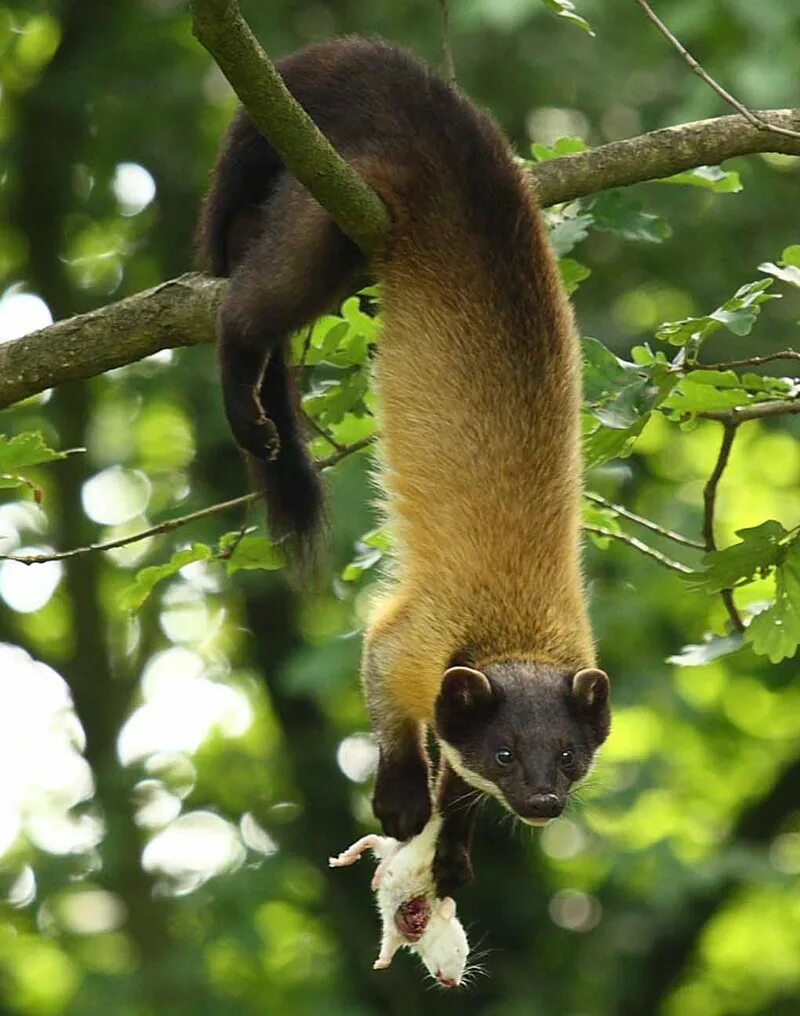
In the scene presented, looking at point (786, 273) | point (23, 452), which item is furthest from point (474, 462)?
point (23, 452)

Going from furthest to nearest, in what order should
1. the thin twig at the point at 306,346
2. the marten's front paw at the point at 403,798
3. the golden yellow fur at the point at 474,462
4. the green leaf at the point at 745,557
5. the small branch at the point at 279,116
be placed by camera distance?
the thin twig at the point at 306,346, the marten's front paw at the point at 403,798, the golden yellow fur at the point at 474,462, the green leaf at the point at 745,557, the small branch at the point at 279,116

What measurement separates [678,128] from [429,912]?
271 centimetres

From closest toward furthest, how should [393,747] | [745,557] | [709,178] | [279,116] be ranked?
[279,116], [745,557], [393,747], [709,178]

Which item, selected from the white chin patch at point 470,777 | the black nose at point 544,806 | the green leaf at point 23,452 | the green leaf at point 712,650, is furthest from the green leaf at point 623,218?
the green leaf at point 23,452

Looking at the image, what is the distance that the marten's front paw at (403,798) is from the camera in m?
5.91

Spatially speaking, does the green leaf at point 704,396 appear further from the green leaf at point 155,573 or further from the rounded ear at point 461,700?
the green leaf at point 155,573

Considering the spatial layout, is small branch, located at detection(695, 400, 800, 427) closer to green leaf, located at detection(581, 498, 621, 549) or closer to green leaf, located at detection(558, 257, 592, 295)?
green leaf, located at detection(581, 498, 621, 549)

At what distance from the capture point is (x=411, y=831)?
589 cm

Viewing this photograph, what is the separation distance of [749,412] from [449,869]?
1.77 metres

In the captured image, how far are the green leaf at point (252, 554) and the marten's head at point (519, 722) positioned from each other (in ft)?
3.04

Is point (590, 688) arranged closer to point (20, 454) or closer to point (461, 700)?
point (461, 700)

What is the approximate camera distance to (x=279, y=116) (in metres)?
4.82

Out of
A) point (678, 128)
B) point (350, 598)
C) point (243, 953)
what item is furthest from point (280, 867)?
point (678, 128)

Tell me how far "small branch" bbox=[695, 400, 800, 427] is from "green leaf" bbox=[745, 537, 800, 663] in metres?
0.63
